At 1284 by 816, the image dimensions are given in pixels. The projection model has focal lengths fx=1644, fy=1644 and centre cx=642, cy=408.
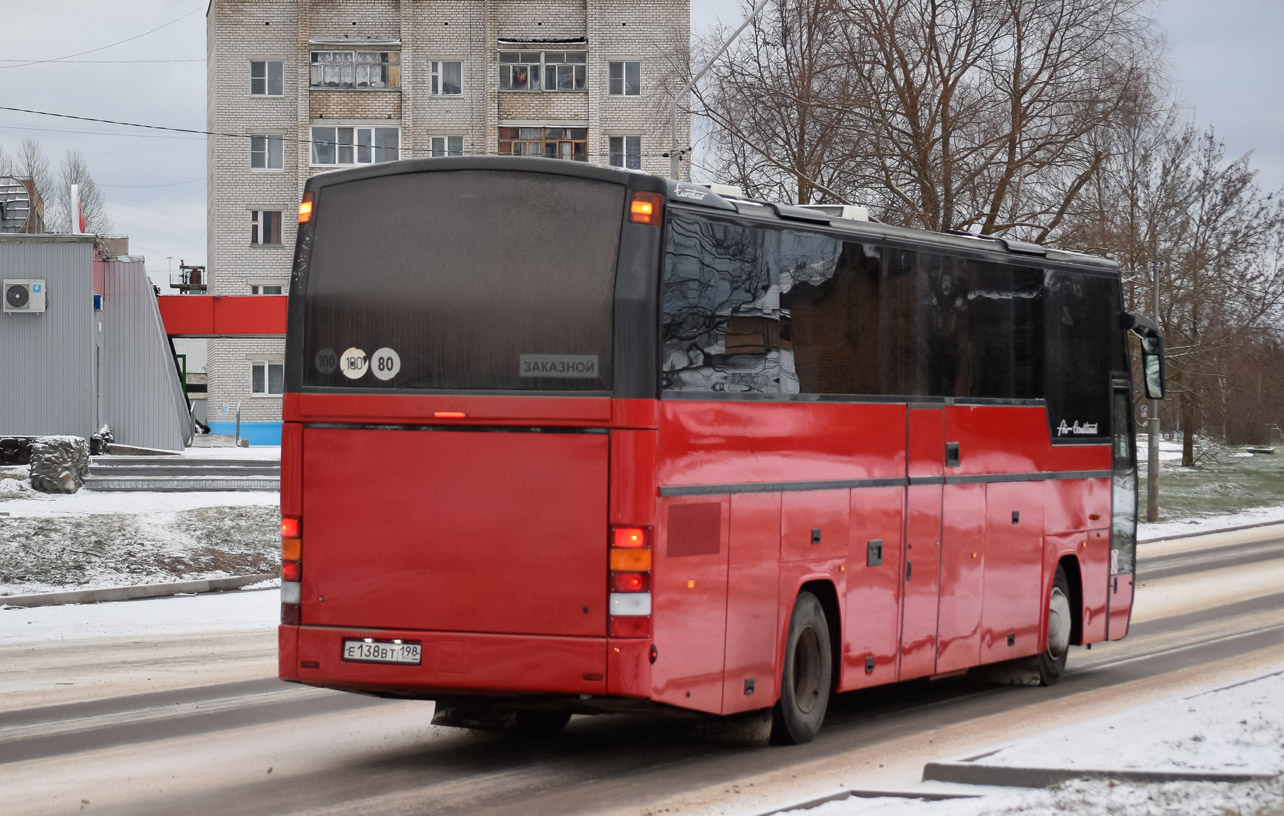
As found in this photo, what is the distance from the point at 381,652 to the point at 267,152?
5838 cm

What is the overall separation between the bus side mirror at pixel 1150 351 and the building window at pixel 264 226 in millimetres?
53544

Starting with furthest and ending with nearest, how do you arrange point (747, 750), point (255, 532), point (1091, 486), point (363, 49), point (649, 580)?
point (363, 49) < point (255, 532) < point (1091, 486) < point (747, 750) < point (649, 580)

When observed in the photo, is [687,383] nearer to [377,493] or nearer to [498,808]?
[377,493]

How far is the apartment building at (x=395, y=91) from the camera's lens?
64.0 m

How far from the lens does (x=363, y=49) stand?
64.4 metres

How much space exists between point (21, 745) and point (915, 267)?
6526mm

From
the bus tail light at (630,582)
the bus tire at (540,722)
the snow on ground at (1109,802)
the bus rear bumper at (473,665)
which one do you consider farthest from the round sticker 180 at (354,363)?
the snow on ground at (1109,802)

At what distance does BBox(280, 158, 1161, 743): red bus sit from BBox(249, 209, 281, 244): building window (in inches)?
2208

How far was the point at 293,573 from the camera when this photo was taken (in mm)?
9109

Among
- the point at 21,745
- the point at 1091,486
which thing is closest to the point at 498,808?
the point at 21,745

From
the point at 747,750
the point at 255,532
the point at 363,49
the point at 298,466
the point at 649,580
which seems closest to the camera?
the point at 649,580

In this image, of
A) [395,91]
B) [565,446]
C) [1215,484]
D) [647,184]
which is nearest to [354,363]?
[565,446]

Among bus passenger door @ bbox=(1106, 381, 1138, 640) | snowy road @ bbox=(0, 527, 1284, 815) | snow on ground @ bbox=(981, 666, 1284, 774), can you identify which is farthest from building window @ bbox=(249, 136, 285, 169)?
snow on ground @ bbox=(981, 666, 1284, 774)

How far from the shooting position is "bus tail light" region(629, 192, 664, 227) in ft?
28.8
